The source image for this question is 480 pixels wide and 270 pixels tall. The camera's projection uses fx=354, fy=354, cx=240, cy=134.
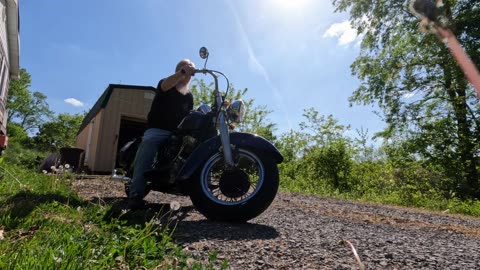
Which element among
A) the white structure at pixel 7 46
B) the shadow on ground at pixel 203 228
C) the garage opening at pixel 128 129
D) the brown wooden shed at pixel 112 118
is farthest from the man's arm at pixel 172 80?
the garage opening at pixel 128 129

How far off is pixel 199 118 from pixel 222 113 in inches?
10.0

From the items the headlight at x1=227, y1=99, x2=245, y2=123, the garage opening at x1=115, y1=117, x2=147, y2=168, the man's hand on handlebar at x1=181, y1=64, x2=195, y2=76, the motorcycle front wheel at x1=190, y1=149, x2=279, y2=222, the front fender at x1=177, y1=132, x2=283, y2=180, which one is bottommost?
the motorcycle front wheel at x1=190, y1=149, x2=279, y2=222

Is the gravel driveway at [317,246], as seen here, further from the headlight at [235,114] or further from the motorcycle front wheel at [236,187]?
the headlight at [235,114]

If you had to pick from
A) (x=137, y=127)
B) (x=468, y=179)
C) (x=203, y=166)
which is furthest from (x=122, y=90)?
(x=468, y=179)

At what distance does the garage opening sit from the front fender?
11.6 meters

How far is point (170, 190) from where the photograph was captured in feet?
12.7

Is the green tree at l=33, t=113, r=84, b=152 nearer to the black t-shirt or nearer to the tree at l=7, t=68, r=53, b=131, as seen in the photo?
the tree at l=7, t=68, r=53, b=131

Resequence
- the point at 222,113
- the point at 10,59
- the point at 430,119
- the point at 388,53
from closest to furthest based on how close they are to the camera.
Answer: the point at 222,113, the point at 430,119, the point at 388,53, the point at 10,59

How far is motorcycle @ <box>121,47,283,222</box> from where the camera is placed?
3184 millimetres

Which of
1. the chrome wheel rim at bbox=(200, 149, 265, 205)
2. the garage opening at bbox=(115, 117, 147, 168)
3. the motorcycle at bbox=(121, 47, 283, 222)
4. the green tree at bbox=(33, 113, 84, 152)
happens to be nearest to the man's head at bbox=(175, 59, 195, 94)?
the motorcycle at bbox=(121, 47, 283, 222)

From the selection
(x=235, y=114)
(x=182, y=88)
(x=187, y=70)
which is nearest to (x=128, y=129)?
(x=182, y=88)

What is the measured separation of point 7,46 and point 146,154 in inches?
636

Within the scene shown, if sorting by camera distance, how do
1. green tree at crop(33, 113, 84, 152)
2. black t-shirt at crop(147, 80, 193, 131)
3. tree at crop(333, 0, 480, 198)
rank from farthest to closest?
green tree at crop(33, 113, 84, 152), tree at crop(333, 0, 480, 198), black t-shirt at crop(147, 80, 193, 131)

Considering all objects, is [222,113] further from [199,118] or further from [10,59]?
[10,59]
